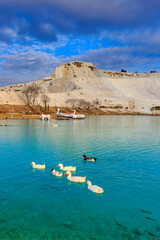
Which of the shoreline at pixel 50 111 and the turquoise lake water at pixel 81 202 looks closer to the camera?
the turquoise lake water at pixel 81 202

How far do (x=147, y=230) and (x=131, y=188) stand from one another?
3961mm

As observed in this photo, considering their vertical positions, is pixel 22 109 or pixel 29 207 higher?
pixel 22 109

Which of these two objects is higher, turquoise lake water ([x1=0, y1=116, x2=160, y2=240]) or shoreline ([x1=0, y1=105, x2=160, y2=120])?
shoreline ([x1=0, y1=105, x2=160, y2=120])

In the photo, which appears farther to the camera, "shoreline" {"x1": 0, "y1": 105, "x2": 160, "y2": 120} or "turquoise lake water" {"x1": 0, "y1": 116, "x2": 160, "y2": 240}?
"shoreline" {"x1": 0, "y1": 105, "x2": 160, "y2": 120}

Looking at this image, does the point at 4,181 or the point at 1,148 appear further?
the point at 1,148

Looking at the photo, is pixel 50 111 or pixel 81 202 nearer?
pixel 81 202

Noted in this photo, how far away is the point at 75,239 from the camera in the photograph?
771cm

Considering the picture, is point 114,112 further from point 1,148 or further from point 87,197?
point 87,197

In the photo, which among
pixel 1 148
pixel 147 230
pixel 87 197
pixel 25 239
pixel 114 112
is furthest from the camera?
pixel 114 112

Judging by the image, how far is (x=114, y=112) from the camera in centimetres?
13725

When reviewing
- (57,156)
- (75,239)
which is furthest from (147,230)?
(57,156)

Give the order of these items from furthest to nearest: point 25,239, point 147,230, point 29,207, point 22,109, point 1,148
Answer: point 22,109 < point 1,148 < point 29,207 < point 147,230 < point 25,239

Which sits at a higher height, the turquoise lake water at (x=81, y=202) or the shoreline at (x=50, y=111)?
the shoreline at (x=50, y=111)

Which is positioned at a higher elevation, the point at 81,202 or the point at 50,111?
the point at 50,111
